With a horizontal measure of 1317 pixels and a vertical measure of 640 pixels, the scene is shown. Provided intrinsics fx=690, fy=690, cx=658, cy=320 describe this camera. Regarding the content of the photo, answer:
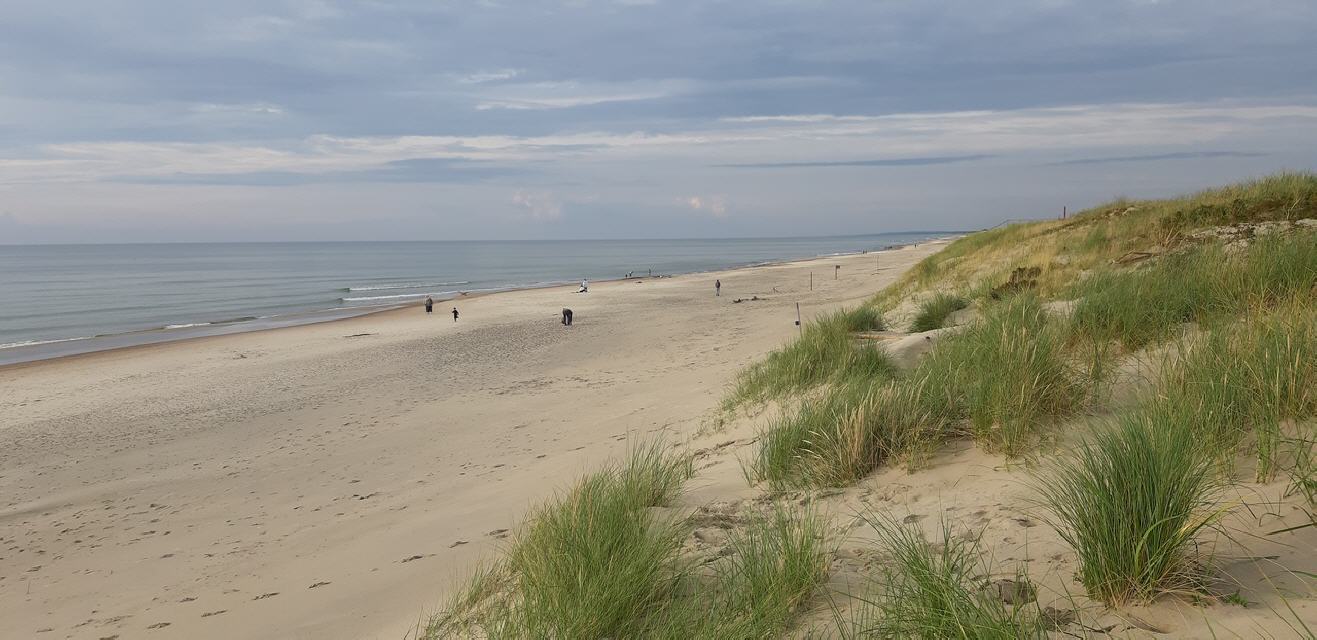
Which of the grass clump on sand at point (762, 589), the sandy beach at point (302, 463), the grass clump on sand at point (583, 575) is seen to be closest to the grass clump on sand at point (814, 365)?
the sandy beach at point (302, 463)

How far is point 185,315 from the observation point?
1400 inches

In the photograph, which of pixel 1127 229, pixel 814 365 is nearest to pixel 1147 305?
pixel 814 365

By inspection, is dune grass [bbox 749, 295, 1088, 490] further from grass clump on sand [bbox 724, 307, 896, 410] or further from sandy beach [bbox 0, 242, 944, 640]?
sandy beach [bbox 0, 242, 944, 640]

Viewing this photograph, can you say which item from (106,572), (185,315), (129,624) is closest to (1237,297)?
(129,624)

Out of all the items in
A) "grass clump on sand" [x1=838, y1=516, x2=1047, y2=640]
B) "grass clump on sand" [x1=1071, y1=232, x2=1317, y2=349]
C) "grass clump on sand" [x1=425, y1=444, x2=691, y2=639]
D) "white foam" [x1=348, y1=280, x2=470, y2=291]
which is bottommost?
"white foam" [x1=348, y1=280, x2=470, y2=291]

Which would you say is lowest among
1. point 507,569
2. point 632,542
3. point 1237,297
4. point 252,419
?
point 252,419

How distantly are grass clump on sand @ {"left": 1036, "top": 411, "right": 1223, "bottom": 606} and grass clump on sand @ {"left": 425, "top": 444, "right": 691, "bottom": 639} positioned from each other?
66.4 inches

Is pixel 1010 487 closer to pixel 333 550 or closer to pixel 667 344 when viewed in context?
pixel 333 550

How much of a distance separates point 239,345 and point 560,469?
20.7m

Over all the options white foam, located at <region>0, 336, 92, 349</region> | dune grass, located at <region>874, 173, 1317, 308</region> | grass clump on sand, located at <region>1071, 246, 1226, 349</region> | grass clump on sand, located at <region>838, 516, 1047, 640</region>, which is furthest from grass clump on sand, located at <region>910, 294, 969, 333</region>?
white foam, located at <region>0, 336, 92, 349</region>

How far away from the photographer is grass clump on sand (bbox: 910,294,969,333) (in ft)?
35.9

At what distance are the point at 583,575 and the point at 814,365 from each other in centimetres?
547

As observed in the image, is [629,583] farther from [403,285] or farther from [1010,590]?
[403,285]

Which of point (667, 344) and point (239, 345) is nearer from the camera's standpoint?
point (667, 344)
